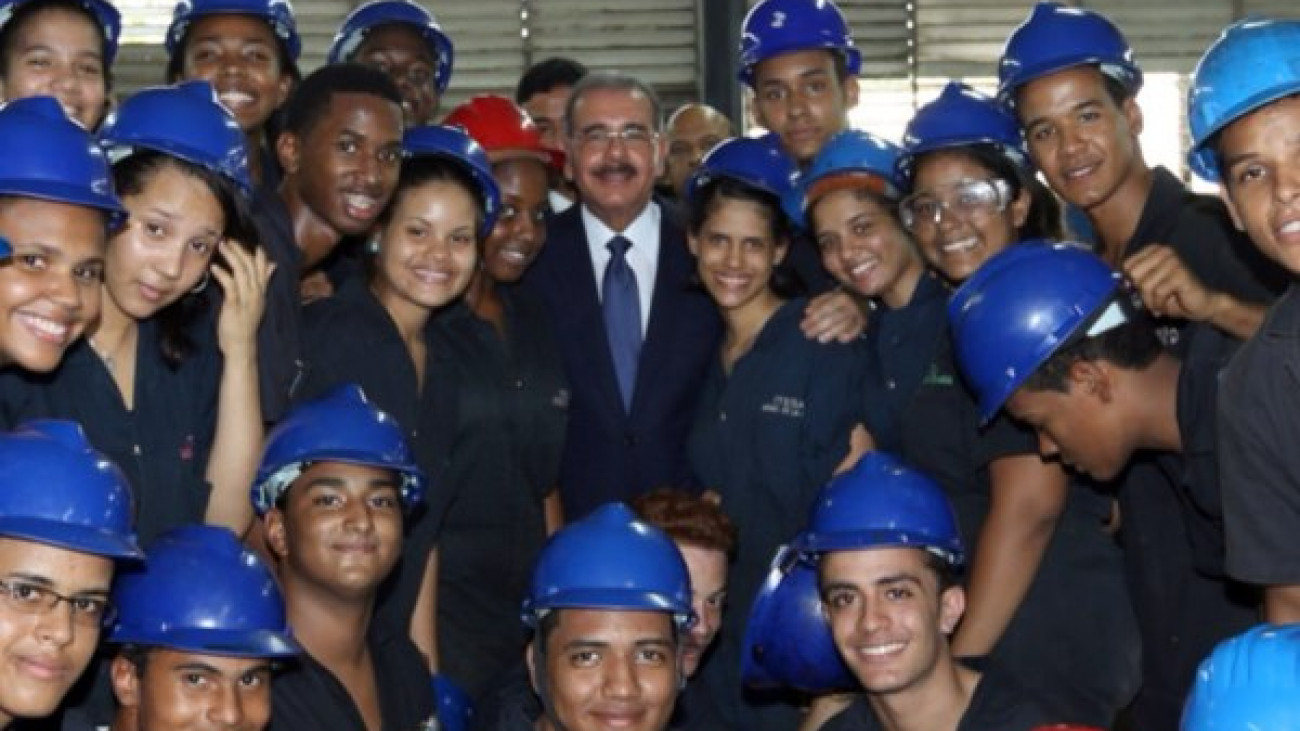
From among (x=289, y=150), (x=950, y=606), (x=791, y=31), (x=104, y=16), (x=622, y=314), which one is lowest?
(x=950, y=606)

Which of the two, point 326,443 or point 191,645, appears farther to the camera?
point 326,443

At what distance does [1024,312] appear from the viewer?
223 inches

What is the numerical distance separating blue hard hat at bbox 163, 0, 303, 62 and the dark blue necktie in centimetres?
118

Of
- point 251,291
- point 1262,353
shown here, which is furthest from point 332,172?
point 1262,353

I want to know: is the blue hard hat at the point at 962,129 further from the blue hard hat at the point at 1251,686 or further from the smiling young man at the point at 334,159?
the blue hard hat at the point at 1251,686

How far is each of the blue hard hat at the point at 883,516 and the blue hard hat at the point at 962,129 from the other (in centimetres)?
110

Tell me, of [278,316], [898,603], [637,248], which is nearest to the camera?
[898,603]

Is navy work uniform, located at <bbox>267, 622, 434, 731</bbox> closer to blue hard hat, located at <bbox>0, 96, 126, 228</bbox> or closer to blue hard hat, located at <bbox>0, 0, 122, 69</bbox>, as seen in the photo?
blue hard hat, located at <bbox>0, 96, 126, 228</bbox>

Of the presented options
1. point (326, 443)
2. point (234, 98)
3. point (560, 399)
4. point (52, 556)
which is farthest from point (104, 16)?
point (52, 556)

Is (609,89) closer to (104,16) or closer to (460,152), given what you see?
(460,152)

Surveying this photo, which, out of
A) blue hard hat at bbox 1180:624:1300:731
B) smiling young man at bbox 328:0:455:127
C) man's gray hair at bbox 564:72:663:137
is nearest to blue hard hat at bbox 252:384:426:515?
man's gray hair at bbox 564:72:663:137

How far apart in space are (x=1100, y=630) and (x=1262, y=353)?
54.8 inches

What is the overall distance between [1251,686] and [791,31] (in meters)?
4.29

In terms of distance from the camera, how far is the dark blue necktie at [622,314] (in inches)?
292
